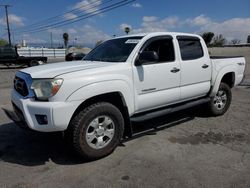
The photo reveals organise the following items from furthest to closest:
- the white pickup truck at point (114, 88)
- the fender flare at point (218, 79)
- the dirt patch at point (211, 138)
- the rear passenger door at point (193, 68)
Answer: the fender flare at point (218, 79), the rear passenger door at point (193, 68), the dirt patch at point (211, 138), the white pickup truck at point (114, 88)

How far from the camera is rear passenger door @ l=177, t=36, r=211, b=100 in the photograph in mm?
4891

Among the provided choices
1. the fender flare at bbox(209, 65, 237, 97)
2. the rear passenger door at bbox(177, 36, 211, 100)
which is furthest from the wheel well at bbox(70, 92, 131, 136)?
the fender flare at bbox(209, 65, 237, 97)

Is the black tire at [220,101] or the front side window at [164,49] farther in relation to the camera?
the black tire at [220,101]

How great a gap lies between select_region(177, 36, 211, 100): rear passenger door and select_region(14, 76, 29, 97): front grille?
277 centimetres

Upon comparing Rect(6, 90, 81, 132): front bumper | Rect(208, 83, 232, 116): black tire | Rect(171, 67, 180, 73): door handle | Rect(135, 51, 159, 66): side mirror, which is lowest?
Rect(208, 83, 232, 116): black tire

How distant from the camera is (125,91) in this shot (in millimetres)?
3916

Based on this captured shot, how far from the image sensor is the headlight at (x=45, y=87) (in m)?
3.31

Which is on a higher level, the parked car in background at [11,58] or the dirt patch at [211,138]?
the parked car in background at [11,58]

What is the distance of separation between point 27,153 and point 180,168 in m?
2.41

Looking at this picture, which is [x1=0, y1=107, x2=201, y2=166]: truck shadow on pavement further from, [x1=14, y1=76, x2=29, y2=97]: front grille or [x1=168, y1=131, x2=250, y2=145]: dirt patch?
[x1=14, y1=76, x2=29, y2=97]: front grille

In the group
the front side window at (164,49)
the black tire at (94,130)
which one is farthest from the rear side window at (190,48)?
the black tire at (94,130)

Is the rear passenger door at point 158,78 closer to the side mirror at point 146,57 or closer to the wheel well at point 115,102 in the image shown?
the side mirror at point 146,57

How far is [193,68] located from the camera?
5.02 m

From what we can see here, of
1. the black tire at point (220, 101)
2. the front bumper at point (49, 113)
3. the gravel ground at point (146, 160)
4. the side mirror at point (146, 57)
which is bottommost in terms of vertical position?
the gravel ground at point (146, 160)
